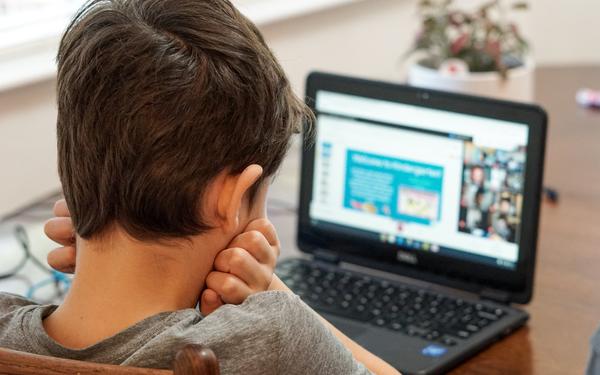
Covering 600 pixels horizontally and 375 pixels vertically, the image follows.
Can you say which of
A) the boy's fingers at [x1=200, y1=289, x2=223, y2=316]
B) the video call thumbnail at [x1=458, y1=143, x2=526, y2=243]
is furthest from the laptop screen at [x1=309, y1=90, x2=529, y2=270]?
the boy's fingers at [x1=200, y1=289, x2=223, y2=316]

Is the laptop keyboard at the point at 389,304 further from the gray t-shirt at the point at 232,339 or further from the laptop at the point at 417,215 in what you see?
the gray t-shirt at the point at 232,339

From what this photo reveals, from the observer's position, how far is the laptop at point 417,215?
1537mm

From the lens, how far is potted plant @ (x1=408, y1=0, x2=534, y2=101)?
7.14 ft

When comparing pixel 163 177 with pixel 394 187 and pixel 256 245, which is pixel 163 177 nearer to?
pixel 256 245

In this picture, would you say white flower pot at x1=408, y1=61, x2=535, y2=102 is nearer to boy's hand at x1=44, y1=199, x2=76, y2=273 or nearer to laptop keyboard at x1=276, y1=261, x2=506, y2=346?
laptop keyboard at x1=276, y1=261, x2=506, y2=346

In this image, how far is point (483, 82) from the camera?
7.08 feet

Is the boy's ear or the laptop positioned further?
the laptop

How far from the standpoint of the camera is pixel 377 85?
1682mm

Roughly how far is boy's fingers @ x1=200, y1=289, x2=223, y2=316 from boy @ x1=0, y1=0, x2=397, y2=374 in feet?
0.08

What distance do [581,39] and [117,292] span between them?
313cm

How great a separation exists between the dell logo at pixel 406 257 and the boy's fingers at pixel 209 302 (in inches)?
23.5

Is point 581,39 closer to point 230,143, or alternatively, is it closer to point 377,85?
point 377,85

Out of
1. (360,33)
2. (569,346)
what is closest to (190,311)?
(569,346)

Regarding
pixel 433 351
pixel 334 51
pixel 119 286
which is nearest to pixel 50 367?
pixel 119 286
